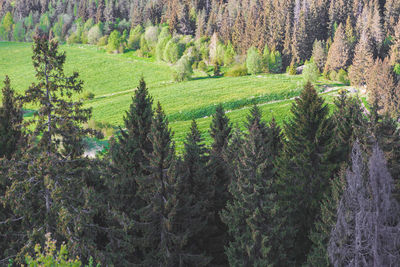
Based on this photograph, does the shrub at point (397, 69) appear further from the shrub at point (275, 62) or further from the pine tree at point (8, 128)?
the pine tree at point (8, 128)

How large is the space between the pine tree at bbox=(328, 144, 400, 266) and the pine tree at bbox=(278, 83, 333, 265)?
1095cm

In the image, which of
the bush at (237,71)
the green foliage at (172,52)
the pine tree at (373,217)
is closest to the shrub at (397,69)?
the bush at (237,71)

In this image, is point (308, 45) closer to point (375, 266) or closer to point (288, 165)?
point (288, 165)

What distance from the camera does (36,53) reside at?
50.4 feet

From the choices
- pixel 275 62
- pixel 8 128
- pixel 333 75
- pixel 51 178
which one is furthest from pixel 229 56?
pixel 51 178

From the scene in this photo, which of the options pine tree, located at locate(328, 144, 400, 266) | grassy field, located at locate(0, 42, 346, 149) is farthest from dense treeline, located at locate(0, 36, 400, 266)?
grassy field, located at locate(0, 42, 346, 149)

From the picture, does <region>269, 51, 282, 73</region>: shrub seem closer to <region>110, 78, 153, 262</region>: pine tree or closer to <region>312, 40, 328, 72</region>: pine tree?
<region>312, 40, 328, 72</region>: pine tree

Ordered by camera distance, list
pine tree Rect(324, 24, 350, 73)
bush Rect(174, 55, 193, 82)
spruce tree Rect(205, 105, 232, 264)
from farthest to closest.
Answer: bush Rect(174, 55, 193, 82)
pine tree Rect(324, 24, 350, 73)
spruce tree Rect(205, 105, 232, 264)

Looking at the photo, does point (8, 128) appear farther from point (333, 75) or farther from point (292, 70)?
point (292, 70)

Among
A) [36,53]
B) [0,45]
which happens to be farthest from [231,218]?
[0,45]

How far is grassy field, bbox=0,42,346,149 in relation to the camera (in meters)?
67.2

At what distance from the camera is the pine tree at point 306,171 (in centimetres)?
2317

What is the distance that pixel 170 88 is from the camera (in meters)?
85.1

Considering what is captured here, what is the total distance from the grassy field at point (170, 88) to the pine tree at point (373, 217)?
38369 mm
